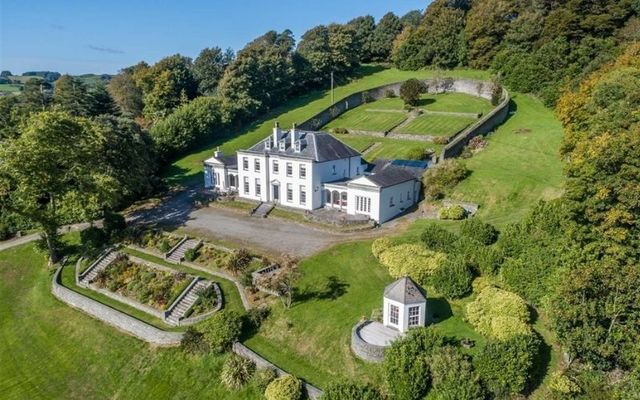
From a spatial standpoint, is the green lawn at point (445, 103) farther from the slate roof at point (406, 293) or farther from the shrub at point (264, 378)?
the shrub at point (264, 378)

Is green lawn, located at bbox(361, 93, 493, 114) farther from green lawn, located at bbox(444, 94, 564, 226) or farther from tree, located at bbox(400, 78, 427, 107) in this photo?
green lawn, located at bbox(444, 94, 564, 226)

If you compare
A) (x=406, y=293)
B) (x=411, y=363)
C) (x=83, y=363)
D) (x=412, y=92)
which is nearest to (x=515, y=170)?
(x=406, y=293)

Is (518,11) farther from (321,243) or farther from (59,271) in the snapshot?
(59,271)

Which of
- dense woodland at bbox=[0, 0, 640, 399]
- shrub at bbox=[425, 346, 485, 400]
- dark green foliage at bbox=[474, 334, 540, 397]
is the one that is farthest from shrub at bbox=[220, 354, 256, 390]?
dark green foliage at bbox=[474, 334, 540, 397]

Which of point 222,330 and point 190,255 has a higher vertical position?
point 190,255

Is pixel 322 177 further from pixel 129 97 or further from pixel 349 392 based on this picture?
pixel 129 97

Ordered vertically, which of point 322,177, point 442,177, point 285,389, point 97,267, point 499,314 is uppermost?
point 442,177
